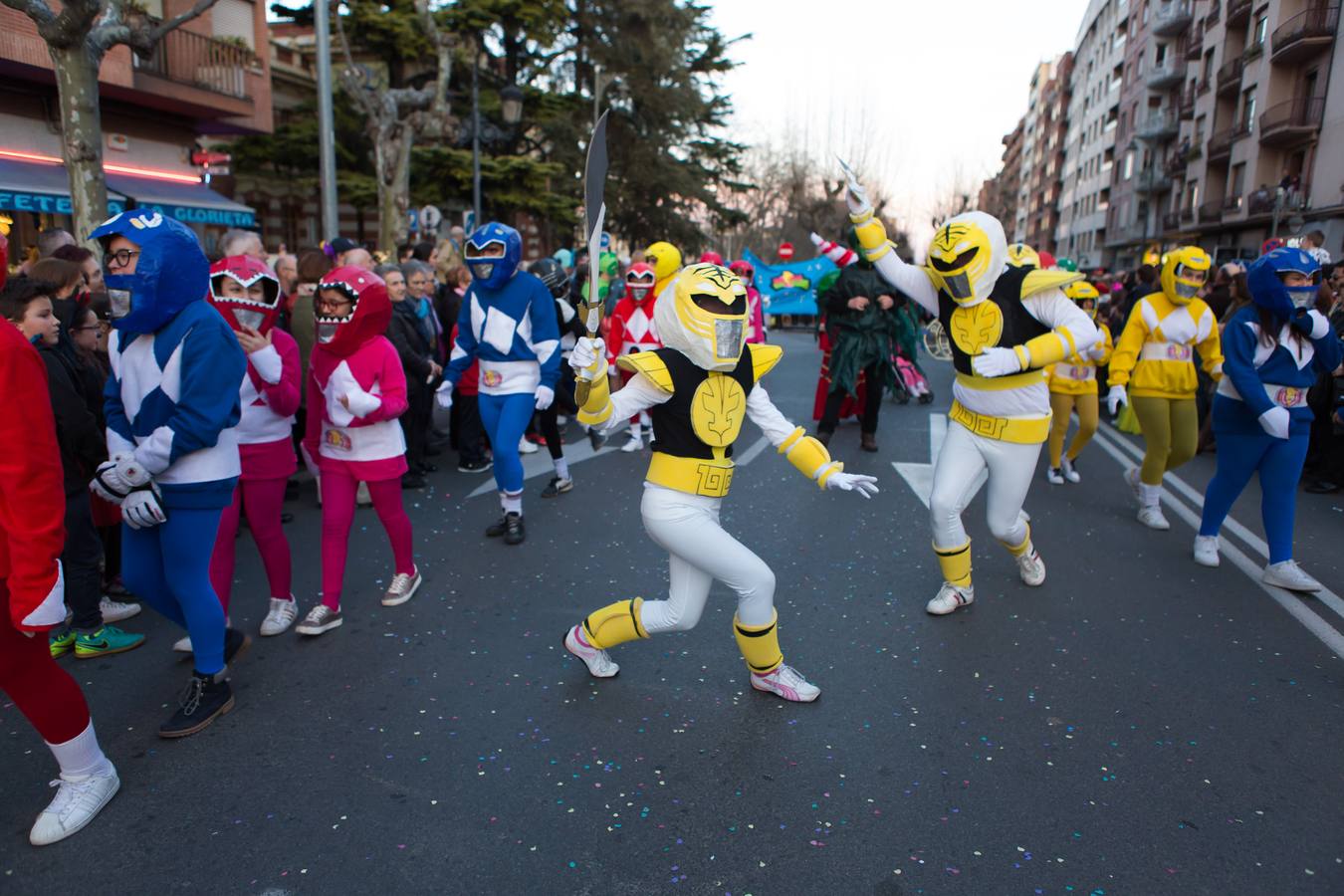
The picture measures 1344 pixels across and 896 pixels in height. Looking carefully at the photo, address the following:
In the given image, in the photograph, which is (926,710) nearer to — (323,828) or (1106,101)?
(323,828)

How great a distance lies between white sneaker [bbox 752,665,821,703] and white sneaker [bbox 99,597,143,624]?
10.6ft

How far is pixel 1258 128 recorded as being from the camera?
112 feet

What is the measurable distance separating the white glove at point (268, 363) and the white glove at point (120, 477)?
848mm

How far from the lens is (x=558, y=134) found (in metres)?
27.7

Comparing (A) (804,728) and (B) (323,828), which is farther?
(A) (804,728)

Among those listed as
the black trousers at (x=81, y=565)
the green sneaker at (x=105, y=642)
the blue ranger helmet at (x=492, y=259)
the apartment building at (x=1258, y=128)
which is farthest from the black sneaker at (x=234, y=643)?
the apartment building at (x=1258, y=128)

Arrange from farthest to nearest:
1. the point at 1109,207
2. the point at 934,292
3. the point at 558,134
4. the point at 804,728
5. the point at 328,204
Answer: the point at 1109,207, the point at 558,134, the point at 328,204, the point at 934,292, the point at 804,728

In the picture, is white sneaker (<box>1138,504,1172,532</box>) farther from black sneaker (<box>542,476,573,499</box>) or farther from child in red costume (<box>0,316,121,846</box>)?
child in red costume (<box>0,316,121,846</box>)

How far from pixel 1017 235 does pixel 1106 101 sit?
31.9 meters

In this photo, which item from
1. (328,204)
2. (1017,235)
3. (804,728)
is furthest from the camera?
(1017,235)

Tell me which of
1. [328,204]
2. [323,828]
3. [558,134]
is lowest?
[323,828]

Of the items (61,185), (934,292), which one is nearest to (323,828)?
(934,292)

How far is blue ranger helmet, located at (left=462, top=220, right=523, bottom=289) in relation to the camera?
5.63 meters

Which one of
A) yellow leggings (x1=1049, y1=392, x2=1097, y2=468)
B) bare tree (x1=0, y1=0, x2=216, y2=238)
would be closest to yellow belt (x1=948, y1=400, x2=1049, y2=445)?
yellow leggings (x1=1049, y1=392, x2=1097, y2=468)
